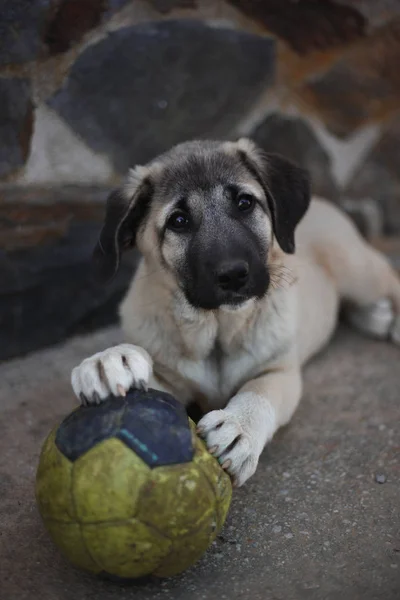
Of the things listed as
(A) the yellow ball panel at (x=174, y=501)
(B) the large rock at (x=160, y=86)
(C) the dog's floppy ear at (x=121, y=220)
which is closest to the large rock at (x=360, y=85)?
(B) the large rock at (x=160, y=86)

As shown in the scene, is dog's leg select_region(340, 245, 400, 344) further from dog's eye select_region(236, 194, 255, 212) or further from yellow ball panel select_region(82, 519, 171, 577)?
yellow ball panel select_region(82, 519, 171, 577)

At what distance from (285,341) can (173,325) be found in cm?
50

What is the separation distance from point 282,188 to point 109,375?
1.24 meters

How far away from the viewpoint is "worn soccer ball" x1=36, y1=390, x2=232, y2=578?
1.80 m

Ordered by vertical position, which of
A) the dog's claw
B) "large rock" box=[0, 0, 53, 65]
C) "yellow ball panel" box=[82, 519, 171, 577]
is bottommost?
"yellow ball panel" box=[82, 519, 171, 577]

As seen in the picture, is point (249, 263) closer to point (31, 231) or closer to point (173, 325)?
point (173, 325)

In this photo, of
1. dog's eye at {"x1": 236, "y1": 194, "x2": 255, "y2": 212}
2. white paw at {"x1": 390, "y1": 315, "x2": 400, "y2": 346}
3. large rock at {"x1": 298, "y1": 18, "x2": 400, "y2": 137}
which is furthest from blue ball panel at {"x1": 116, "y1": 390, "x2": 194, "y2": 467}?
large rock at {"x1": 298, "y1": 18, "x2": 400, "y2": 137}

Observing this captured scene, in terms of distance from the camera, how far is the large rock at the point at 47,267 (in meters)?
3.43

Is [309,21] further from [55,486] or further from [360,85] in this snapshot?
[55,486]

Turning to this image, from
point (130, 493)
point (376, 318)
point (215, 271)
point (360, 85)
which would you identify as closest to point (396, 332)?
point (376, 318)

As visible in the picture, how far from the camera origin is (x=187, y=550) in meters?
1.86

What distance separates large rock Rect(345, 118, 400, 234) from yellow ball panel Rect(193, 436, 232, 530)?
351cm

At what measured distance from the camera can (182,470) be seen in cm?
188

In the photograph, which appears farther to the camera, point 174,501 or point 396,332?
point 396,332
